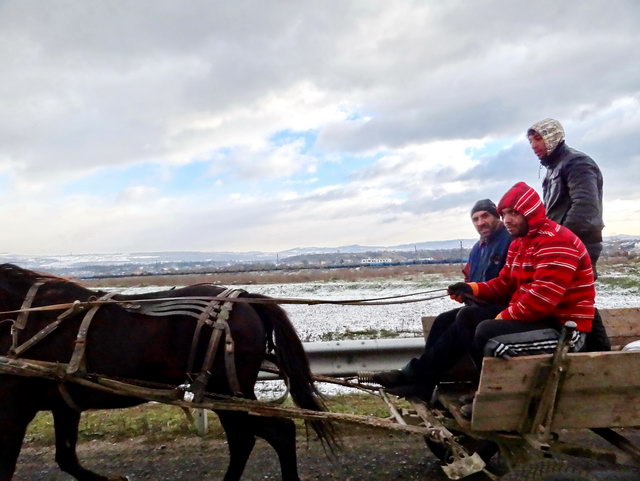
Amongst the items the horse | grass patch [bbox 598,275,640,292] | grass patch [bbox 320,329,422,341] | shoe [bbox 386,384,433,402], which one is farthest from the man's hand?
grass patch [bbox 598,275,640,292]

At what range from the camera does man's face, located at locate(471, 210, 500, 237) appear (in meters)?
4.12

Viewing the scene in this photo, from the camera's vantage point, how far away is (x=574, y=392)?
2.75 metres

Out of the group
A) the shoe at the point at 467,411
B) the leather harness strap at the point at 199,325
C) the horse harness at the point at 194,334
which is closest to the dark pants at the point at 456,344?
the shoe at the point at 467,411

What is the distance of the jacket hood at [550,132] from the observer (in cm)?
371

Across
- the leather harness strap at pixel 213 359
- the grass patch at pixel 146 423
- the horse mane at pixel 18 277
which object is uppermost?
the horse mane at pixel 18 277

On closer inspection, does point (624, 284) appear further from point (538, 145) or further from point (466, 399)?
point (466, 399)

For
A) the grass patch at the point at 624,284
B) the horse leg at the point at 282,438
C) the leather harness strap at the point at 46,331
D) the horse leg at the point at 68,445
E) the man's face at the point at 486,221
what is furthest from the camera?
the grass patch at the point at 624,284

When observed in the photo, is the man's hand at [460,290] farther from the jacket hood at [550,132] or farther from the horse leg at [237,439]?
the horse leg at [237,439]

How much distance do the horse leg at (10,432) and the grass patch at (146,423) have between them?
4.01 feet

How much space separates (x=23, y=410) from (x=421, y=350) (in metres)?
3.03

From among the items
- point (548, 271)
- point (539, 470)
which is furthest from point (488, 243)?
point (539, 470)

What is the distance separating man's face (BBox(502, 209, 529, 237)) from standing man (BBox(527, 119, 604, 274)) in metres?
0.65

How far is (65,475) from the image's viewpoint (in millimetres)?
3645

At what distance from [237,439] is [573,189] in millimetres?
2876
